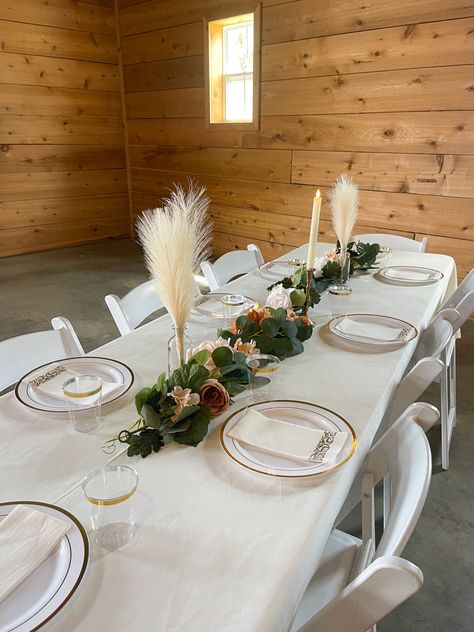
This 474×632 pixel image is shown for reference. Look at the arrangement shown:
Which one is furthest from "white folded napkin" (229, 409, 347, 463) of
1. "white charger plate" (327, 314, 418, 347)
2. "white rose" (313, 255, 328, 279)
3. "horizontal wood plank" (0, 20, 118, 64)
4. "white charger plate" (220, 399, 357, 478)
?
"horizontal wood plank" (0, 20, 118, 64)

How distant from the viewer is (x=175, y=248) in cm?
82

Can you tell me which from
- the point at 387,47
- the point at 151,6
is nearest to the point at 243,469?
the point at 387,47

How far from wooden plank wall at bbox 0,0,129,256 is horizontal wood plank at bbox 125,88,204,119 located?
0.94 ft

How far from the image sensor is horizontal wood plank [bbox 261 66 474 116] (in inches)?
120

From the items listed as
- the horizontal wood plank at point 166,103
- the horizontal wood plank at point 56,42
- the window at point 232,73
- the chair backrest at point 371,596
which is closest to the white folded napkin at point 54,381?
the chair backrest at point 371,596

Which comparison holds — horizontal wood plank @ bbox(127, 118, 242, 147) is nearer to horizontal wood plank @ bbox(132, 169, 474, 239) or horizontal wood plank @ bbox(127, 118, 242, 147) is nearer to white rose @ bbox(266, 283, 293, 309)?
horizontal wood plank @ bbox(132, 169, 474, 239)

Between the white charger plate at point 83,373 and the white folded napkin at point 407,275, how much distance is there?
129 centimetres

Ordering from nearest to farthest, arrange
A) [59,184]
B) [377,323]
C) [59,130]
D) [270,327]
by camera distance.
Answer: [270,327], [377,323], [59,130], [59,184]

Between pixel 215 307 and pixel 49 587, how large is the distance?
43.0 inches

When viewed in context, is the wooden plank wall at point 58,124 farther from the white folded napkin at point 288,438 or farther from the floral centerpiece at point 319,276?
the white folded napkin at point 288,438

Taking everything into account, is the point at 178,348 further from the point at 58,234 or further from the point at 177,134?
the point at 58,234

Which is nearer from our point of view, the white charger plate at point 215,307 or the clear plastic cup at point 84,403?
the clear plastic cup at point 84,403

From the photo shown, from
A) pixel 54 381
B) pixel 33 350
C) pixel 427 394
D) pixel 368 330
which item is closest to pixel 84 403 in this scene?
pixel 54 381

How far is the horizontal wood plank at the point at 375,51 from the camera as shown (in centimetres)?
299
